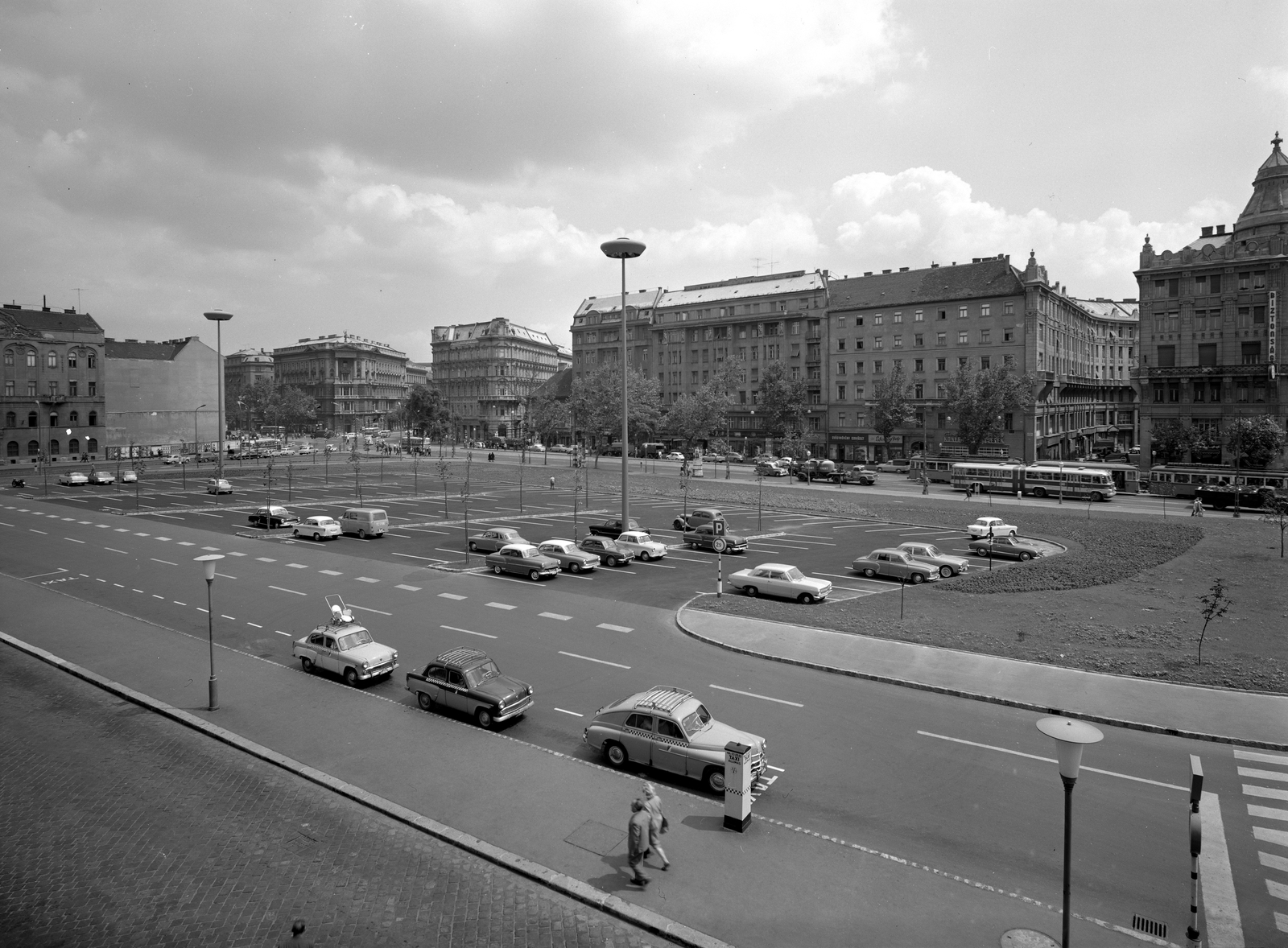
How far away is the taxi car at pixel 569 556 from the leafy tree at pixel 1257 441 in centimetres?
5129

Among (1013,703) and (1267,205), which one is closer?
(1013,703)

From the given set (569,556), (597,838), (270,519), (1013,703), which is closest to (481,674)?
(597,838)

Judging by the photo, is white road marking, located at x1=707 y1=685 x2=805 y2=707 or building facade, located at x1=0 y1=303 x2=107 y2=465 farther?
building facade, located at x1=0 y1=303 x2=107 y2=465

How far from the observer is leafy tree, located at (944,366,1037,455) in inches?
3012

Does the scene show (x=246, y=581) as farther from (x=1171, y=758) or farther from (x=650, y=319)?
(x=650, y=319)

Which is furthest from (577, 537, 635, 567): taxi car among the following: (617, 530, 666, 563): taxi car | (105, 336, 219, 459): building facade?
(105, 336, 219, 459): building facade

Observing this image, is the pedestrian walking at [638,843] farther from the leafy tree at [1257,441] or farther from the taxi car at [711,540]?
the leafy tree at [1257,441]

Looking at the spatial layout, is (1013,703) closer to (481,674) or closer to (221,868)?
(481,674)

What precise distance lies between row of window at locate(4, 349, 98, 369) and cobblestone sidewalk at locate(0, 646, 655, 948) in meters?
120

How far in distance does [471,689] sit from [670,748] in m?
5.07

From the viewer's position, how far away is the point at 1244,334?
69875mm

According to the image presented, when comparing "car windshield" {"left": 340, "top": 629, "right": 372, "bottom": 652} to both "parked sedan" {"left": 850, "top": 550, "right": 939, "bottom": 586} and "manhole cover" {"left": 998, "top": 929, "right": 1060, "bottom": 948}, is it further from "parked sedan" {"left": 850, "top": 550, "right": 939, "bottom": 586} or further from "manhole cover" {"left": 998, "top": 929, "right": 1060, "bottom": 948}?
"parked sedan" {"left": 850, "top": 550, "right": 939, "bottom": 586}

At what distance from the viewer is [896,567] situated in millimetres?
31406

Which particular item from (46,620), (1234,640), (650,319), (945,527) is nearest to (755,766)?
(1234,640)
